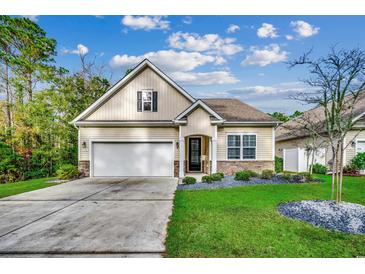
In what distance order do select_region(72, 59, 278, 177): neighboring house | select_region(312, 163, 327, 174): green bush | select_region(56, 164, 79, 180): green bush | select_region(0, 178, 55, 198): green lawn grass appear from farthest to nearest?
select_region(312, 163, 327, 174): green bush < select_region(72, 59, 278, 177): neighboring house < select_region(56, 164, 79, 180): green bush < select_region(0, 178, 55, 198): green lawn grass

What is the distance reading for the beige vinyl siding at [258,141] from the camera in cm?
1361

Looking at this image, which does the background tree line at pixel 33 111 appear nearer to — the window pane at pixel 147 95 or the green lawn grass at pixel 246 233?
the window pane at pixel 147 95

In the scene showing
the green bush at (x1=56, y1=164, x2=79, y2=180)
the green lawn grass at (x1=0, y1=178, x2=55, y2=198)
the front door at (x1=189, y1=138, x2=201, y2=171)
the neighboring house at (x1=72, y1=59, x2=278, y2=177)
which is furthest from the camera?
the front door at (x1=189, y1=138, x2=201, y2=171)

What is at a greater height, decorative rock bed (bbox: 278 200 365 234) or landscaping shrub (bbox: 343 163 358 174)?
landscaping shrub (bbox: 343 163 358 174)

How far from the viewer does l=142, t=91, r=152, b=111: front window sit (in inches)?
539

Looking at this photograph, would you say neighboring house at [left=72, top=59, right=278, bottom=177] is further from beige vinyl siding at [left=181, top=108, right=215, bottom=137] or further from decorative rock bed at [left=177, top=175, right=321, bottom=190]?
decorative rock bed at [left=177, top=175, right=321, bottom=190]

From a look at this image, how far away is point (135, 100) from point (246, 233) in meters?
10.9

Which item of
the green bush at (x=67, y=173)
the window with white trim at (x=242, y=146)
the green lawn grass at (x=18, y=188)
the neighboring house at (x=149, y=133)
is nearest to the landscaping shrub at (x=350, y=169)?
the neighboring house at (x=149, y=133)

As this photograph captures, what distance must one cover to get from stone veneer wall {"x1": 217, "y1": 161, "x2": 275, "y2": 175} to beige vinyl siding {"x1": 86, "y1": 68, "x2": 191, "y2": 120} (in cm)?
414

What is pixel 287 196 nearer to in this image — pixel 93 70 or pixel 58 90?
pixel 58 90

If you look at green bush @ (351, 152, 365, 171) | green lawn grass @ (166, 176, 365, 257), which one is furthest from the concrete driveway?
green bush @ (351, 152, 365, 171)
